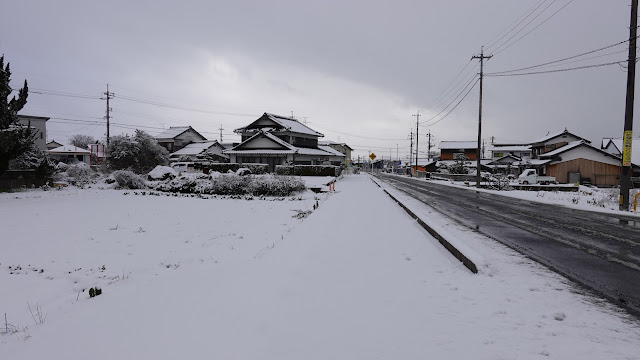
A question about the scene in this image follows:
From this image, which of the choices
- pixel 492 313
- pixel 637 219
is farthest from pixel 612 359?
pixel 637 219

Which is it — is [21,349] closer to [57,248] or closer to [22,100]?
[57,248]

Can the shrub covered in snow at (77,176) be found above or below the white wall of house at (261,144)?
below

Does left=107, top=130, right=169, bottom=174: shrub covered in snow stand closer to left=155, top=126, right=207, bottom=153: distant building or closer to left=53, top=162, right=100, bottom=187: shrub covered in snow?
left=53, top=162, right=100, bottom=187: shrub covered in snow

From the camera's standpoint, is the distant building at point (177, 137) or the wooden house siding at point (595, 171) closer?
the wooden house siding at point (595, 171)

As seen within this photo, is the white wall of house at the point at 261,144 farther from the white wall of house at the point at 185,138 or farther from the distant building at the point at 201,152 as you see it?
the white wall of house at the point at 185,138

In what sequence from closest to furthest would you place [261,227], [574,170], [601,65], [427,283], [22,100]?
[427,283]
[261,227]
[601,65]
[22,100]
[574,170]

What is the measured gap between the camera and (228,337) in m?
3.02

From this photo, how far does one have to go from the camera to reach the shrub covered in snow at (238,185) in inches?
803

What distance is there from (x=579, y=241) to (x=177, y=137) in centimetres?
6245

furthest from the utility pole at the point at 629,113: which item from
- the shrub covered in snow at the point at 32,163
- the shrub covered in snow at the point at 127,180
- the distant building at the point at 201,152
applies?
the distant building at the point at 201,152

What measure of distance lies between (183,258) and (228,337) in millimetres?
4782

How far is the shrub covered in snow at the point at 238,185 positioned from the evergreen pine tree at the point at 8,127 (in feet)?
28.0

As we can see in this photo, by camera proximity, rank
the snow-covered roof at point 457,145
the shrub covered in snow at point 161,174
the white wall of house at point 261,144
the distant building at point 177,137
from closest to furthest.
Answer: the shrub covered in snow at point 161,174 < the white wall of house at point 261,144 < the distant building at point 177,137 < the snow-covered roof at point 457,145

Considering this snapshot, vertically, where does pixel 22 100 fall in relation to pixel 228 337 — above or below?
above
